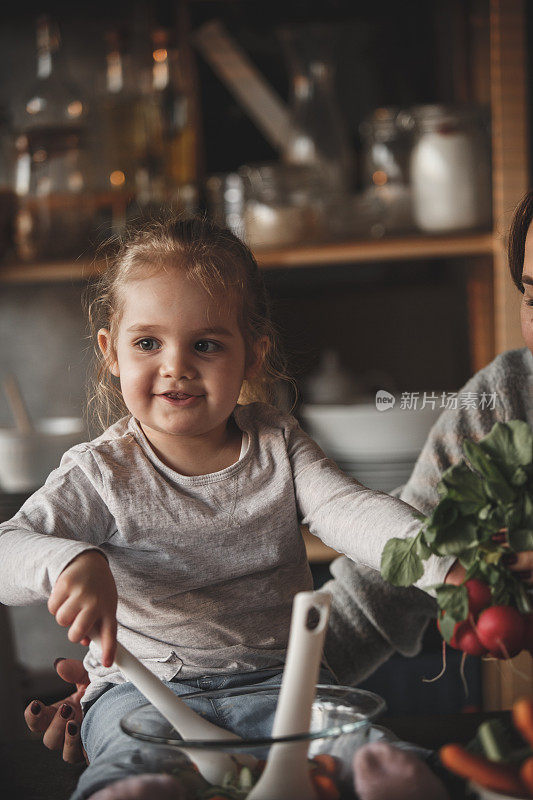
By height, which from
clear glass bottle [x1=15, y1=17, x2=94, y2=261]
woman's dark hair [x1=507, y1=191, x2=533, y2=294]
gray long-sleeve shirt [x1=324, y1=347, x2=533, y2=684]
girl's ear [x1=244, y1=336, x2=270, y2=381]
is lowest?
gray long-sleeve shirt [x1=324, y1=347, x2=533, y2=684]

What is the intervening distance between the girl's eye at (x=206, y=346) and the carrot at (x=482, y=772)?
26 centimetres

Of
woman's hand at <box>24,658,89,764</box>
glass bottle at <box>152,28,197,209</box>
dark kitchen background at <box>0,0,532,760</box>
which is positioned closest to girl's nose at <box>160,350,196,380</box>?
woman's hand at <box>24,658,89,764</box>

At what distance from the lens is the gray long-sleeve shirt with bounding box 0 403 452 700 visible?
1.76 feet

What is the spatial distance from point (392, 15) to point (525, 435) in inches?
49.5

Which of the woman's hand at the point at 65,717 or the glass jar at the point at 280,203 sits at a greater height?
the glass jar at the point at 280,203

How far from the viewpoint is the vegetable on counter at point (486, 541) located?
42 cm

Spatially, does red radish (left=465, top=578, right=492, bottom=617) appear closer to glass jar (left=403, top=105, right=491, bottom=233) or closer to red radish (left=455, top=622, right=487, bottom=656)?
red radish (left=455, top=622, right=487, bottom=656)

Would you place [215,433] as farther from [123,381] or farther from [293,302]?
[293,302]

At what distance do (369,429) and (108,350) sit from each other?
1.53 ft

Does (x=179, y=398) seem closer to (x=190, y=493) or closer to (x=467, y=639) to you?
(x=190, y=493)

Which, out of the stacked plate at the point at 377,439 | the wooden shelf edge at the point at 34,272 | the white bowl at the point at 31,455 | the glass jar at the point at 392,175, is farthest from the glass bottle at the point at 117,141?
the white bowl at the point at 31,455

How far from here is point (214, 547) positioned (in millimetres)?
544

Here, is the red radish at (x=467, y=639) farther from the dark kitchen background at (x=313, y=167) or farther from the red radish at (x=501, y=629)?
the dark kitchen background at (x=313, y=167)

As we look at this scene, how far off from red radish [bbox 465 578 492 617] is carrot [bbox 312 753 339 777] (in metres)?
0.09
